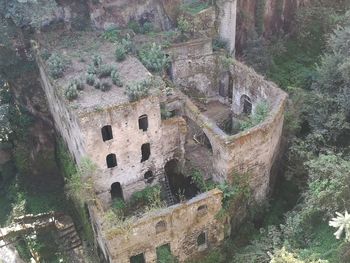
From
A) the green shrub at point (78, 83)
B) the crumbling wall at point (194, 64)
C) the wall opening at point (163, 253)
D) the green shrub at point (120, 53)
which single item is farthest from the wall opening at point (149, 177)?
the green shrub at point (120, 53)

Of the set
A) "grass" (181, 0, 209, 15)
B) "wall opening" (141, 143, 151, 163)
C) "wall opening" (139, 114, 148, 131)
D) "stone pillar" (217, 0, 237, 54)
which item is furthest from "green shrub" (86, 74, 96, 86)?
"stone pillar" (217, 0, 237, 54)

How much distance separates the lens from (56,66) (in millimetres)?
28500

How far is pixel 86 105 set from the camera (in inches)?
1027

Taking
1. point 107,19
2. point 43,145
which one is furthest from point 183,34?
point 43,145

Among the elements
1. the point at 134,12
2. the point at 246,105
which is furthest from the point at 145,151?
the point at 134,12

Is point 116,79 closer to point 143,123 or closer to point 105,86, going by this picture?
point 105,86

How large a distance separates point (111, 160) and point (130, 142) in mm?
1657

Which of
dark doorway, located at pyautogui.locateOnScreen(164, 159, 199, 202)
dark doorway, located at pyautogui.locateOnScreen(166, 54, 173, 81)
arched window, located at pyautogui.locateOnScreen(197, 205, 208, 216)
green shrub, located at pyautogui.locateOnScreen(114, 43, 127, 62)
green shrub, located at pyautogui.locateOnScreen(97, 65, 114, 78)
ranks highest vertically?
green shrub, located at pyautogui.locateOnScreen(114, 43, 127, 62)

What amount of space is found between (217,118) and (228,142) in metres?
8.10

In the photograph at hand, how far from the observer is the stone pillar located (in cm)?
3481

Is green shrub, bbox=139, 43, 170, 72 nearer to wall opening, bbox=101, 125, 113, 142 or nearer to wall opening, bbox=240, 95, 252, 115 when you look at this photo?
wall opening, bbox=101, 125, 113, 142

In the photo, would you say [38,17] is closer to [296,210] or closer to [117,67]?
[117,67]

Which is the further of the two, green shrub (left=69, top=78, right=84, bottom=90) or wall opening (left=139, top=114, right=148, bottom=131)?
wall opening (left=139, top=114, right=148, bottom=131)

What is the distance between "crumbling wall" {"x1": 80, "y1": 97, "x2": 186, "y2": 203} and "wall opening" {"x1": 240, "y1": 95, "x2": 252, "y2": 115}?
5889mm
